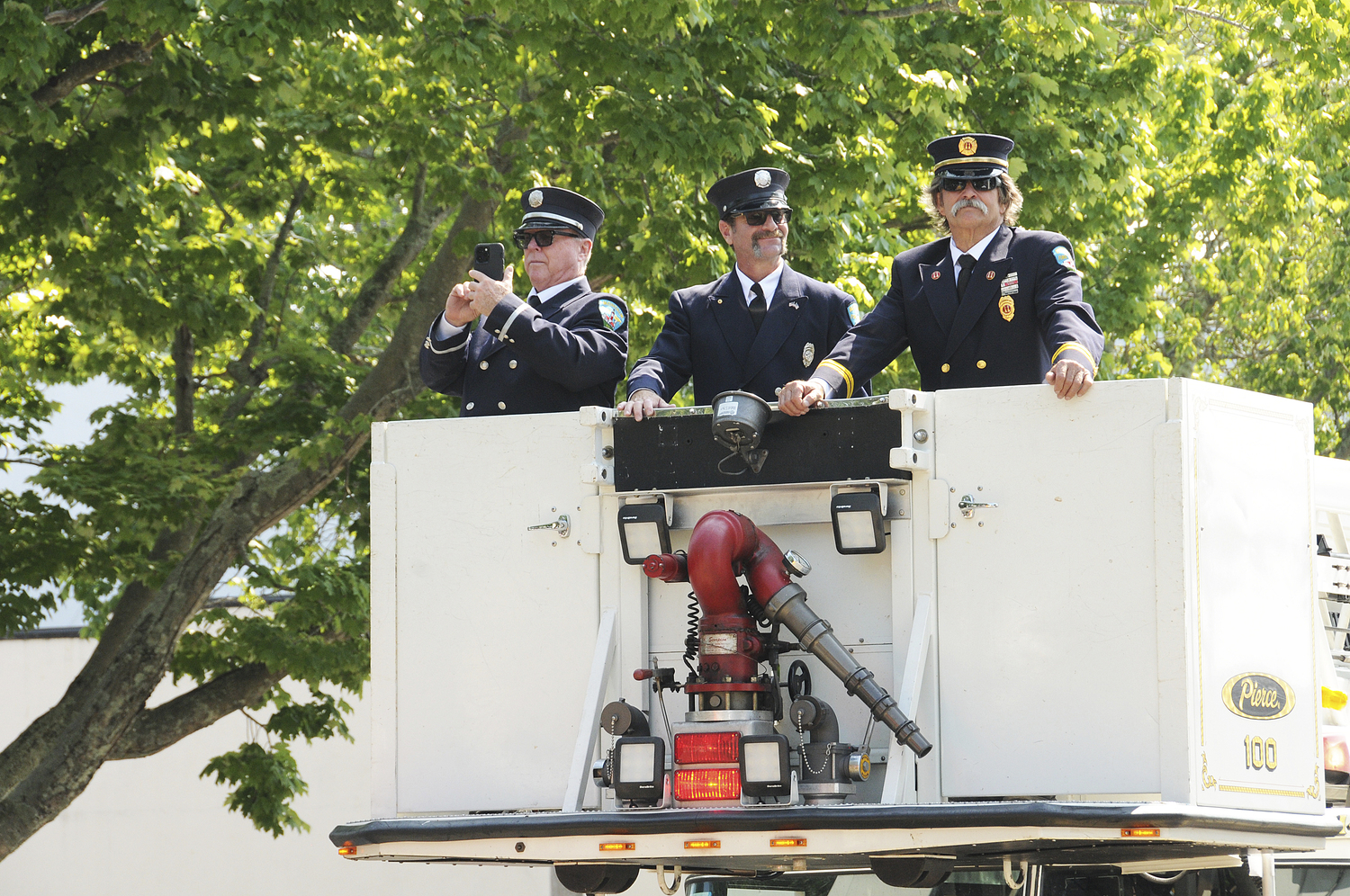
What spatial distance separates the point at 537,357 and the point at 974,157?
171 centimetres

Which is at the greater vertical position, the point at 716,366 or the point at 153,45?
the point at 153,45

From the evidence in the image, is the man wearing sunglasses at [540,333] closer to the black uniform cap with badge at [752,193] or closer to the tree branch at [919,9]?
the black uniform cap with badge at [752,193]

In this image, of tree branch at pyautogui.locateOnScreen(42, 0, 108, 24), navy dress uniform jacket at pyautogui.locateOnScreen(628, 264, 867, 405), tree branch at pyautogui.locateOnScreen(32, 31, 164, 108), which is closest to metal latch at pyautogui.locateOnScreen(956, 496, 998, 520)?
navy dress uniform jacket at pyautogui.locateOnScreen(628, 264, 867, 405)

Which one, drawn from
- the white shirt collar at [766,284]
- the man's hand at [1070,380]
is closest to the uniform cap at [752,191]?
the white shirt collar at [766,284]

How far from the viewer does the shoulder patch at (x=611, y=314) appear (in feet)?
19.7

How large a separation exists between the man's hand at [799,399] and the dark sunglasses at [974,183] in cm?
104

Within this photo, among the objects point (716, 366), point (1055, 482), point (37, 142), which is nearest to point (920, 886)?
point (1055, 482)

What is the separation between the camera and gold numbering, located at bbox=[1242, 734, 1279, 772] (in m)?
4.72

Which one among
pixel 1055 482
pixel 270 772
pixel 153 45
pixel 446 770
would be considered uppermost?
pixel 153 45

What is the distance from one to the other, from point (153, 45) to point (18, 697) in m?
12.1

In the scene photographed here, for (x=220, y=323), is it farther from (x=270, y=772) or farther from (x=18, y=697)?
(x=18, y=697)

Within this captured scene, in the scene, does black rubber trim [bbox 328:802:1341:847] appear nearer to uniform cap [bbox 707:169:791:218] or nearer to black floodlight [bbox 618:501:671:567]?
black floodlight [bbox 618:501:671:567]

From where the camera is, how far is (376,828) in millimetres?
5008

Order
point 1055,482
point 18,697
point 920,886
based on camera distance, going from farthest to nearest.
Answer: point 18,697
point 920,886
point 1055,482
